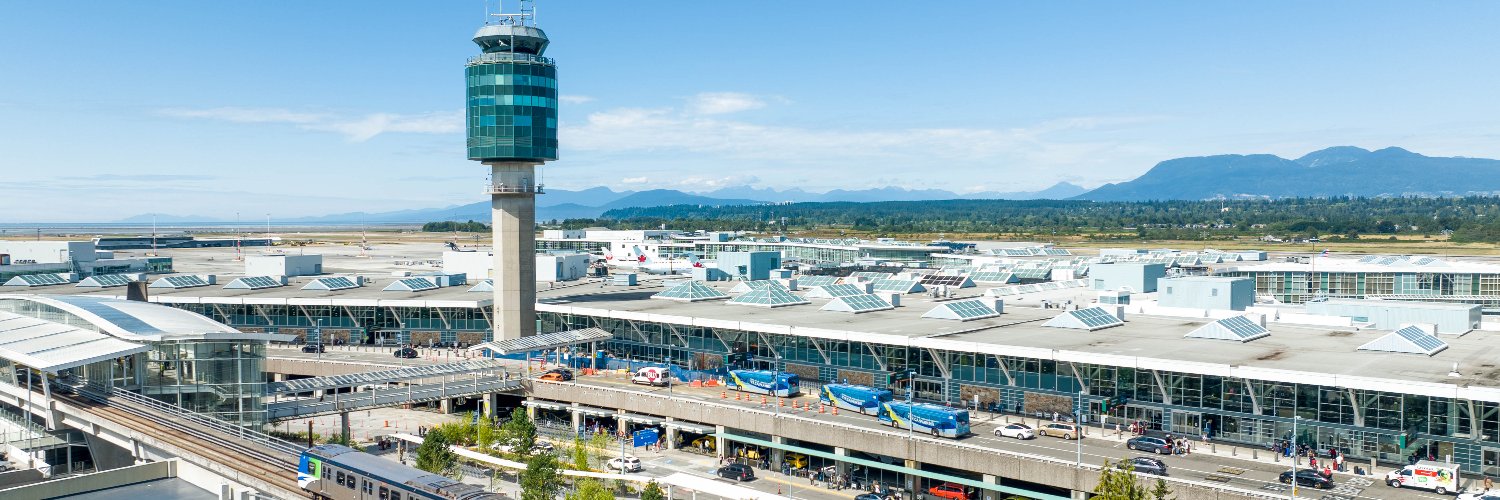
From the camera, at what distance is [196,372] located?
6388 centimetres

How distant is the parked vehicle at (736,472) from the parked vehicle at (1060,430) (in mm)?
17495

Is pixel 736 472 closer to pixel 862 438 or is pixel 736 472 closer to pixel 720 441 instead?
pixel 720 441

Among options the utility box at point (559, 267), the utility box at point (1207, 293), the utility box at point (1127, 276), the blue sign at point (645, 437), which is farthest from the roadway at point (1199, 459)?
the utility box at point (559, 267)

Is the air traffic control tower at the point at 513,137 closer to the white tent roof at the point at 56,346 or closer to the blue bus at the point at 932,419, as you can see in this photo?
the white tent roof at the point at 56,346

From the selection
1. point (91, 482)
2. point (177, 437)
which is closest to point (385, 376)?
point (177, 437)

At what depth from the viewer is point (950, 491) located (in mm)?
62375

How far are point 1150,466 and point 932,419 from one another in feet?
41.7

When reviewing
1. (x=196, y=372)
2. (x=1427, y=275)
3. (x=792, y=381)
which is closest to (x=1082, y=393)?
(x=792, y=381)

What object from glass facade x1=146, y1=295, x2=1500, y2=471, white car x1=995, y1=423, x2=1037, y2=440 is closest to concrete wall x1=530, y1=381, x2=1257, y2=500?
white car x1=995, y1=423, x2=1037, y2=440

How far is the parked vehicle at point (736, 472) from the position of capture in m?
66.6

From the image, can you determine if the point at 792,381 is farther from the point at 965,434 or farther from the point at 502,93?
the point at 502,93

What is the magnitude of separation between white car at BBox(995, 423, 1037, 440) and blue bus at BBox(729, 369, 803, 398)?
1729cm

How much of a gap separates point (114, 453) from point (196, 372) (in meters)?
6.18

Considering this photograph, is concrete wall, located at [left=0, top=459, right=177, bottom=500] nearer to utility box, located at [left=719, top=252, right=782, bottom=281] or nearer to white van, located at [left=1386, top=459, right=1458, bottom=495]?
white van, located at [left=1386, top=459, right=1458, bottom=495]
